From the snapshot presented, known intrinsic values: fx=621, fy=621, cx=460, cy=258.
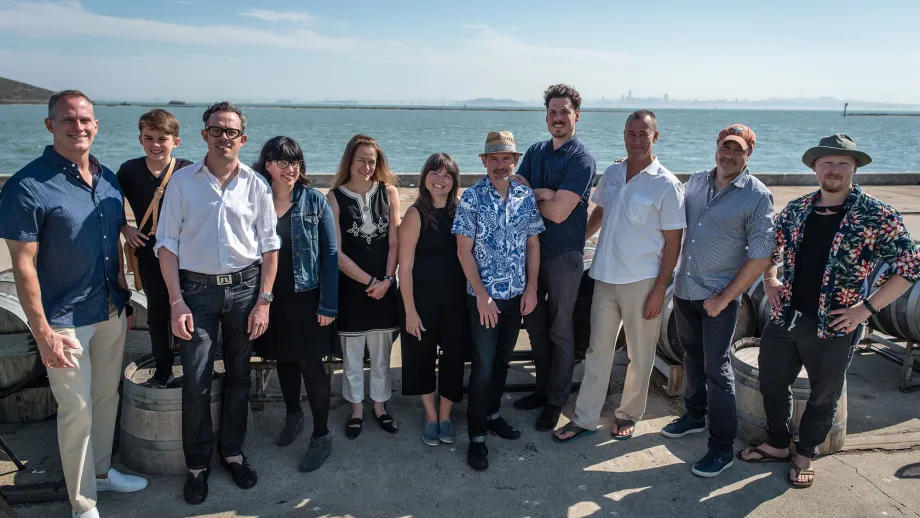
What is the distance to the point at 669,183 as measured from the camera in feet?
12.9

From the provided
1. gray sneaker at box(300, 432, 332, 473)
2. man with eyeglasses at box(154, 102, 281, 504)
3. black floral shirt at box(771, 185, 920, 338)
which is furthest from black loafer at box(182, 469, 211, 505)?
black floral shirt at box(771, 185, 920, 338)

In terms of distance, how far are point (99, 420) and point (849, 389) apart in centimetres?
555

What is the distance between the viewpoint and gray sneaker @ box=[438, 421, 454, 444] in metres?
4.21

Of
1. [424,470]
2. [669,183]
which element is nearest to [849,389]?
[669,183]

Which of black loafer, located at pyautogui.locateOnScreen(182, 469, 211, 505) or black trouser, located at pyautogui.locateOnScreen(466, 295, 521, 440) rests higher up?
black trouser, located at pyautogui.locateOnScreen(466, 295, 521, 440)

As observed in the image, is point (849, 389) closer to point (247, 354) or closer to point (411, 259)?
point (411, 259)

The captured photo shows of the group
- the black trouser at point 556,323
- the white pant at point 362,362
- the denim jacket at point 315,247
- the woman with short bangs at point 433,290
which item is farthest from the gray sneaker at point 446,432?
the denim jacket at point 315,247

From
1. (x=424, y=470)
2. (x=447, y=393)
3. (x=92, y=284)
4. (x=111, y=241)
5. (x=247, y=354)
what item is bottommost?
(x=424, y=470)

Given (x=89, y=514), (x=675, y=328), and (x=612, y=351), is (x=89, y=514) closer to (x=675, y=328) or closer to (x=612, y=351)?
(x=612, y=351)

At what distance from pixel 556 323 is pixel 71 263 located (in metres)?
2.94

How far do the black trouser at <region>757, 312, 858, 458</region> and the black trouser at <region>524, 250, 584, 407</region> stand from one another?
4.04ft

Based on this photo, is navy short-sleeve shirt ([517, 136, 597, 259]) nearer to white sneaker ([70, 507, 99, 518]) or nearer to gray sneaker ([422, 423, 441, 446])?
gray sneaker ([422, 423, 441, 446])

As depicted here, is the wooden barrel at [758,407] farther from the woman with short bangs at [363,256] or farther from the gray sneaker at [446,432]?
the woman with short bangs at [363,256]

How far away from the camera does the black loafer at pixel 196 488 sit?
3.50 metres
